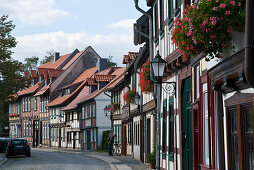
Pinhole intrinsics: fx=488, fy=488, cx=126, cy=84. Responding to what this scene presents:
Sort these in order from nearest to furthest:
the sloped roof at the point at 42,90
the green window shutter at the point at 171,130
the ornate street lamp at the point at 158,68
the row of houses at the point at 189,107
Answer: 1. the row of houses at the point at 189,107
2. the ornate street lamp at the point at 158,68
3. the green window shutter at the point at 171,130
4. the sloped roof at the point at 42,90

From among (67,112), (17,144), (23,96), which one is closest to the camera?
(17,144)

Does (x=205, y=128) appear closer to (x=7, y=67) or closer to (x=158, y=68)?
(x=158, y=68)

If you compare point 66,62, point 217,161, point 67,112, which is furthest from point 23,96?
point 217,161

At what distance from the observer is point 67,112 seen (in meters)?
58.5

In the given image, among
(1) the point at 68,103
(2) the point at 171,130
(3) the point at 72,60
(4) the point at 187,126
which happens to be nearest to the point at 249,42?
(4) the point at 187,126

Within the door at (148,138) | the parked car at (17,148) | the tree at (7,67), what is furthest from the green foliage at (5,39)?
the door at (148,138)

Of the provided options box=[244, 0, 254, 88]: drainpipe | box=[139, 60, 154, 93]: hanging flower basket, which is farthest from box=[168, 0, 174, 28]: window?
box=[244, 0, 254, 88]: drainpipe

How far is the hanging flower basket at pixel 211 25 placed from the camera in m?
7.81

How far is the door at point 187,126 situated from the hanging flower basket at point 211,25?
16.3ft

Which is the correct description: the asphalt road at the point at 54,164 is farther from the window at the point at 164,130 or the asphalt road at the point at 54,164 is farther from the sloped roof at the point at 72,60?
the sloped roof at the point at 72,60

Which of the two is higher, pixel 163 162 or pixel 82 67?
pixel 82 67

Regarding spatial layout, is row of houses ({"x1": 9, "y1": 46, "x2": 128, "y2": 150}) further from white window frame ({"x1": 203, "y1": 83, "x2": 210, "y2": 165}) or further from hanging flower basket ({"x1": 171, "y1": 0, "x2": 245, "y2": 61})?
hanging flower basket ({"x1": 171, "y1": 0, "x2": 245, "y2": 61})

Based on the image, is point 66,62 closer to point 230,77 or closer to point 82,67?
point 82,67

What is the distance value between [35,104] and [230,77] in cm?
6404
